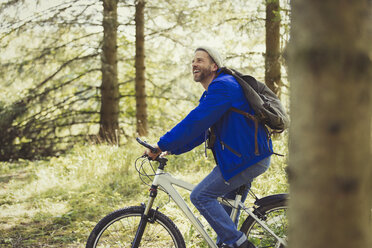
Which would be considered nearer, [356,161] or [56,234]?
[356,161]

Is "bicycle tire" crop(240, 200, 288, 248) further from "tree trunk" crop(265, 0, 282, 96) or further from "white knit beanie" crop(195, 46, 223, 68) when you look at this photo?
"tree trunk" crop(265, 0, 282, 96)

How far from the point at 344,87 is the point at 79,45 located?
1112 centimetres

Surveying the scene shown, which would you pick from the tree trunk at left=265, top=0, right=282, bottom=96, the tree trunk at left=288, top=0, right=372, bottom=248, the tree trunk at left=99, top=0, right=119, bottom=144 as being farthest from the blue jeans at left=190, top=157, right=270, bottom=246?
the tree trunk at left=99, top=0, right=119, bottom=144

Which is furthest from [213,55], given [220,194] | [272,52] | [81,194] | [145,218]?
[272,52]

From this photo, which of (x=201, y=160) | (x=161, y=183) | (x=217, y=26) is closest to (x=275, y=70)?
(x=217, y=26)

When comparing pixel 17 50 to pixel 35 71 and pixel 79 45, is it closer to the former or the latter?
pixel 35 71

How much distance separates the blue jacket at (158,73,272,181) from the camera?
8.73 feet

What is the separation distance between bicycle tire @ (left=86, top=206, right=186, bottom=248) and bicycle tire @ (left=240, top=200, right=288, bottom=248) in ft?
1.89

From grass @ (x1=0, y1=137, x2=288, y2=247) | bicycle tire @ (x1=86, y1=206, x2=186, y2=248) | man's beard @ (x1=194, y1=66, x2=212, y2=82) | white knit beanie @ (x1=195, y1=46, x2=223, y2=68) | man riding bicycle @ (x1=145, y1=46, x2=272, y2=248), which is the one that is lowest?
grass @ (x1=0, y1=137, x2=288, y2=247)

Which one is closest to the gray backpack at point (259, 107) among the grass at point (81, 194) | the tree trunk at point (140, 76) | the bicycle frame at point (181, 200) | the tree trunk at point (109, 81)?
the bicycle frame at point (181, 200)

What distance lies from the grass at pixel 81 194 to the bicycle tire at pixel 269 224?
86cm

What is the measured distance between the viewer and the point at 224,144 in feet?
9.07

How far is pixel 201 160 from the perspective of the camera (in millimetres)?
7414

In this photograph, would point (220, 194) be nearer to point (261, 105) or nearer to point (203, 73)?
point (261, 105)
